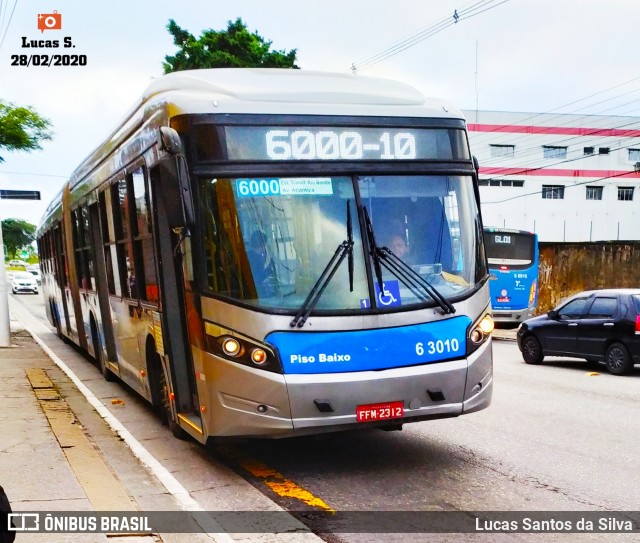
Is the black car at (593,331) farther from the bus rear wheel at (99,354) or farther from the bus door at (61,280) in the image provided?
the bus door at (61,280)

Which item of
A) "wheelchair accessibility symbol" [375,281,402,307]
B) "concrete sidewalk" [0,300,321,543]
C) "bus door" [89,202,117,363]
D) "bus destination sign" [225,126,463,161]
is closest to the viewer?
"concrete sidewalk" [0,300,321,543]

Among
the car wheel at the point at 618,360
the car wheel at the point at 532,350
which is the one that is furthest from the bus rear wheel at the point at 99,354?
the car wheel at the point at 618,360

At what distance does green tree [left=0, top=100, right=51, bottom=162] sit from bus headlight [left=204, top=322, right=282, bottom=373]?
16087 millimetres

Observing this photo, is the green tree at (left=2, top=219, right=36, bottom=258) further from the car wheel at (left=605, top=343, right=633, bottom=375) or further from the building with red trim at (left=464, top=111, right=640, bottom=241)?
the car wheel at (left=605, top=343, right=633, bottom=375)

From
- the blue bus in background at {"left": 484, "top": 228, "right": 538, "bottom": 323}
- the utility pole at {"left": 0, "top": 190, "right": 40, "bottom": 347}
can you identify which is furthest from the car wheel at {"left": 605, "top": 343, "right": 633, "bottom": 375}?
the utility pole at {"left": 0, "top": 190, "right": 40, "bottom": 347}

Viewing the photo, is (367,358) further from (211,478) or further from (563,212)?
(563,212)

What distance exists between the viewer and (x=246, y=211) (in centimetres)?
650

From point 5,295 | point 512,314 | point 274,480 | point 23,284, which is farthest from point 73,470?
point 23,284

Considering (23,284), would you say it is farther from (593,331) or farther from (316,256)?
(316,256)

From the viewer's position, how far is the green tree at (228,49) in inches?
1556

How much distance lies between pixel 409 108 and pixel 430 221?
3.49ft

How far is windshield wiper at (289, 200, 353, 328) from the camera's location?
6324mm

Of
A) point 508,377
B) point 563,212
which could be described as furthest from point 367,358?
point 563,212

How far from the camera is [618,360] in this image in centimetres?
1470
